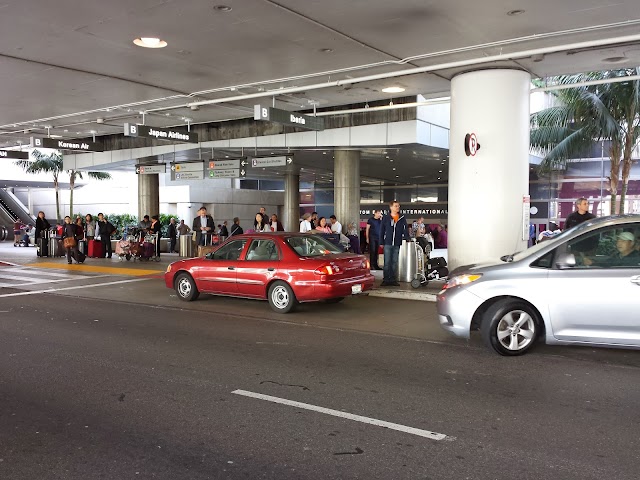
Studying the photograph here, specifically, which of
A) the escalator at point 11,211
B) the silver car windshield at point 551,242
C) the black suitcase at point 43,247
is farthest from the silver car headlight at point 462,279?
the escalator at point 11,211

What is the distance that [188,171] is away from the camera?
23.2m

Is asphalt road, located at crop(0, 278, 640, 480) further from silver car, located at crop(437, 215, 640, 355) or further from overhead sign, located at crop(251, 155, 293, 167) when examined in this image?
overhead sign, located at crop(251, 155, 293, 167)

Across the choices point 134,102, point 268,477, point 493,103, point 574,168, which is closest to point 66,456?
point 268,477

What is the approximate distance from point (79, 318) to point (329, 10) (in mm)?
6750

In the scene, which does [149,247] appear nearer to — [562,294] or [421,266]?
[421,266]

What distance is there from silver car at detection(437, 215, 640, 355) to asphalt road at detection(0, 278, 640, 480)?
36 cm

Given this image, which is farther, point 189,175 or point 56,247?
point 56,247

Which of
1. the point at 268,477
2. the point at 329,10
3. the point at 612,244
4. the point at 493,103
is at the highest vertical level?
the point at 329,10

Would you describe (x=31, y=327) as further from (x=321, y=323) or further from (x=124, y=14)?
(x=124, y=14)

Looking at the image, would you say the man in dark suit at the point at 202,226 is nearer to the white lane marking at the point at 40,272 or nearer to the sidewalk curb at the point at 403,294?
the white lane marking at the point at 40,272

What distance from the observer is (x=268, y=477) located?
13.3ft

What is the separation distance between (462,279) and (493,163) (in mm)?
5475

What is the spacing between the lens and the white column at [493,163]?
12531mm

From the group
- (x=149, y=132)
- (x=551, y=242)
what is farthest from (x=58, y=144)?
(x=551, y=242)
